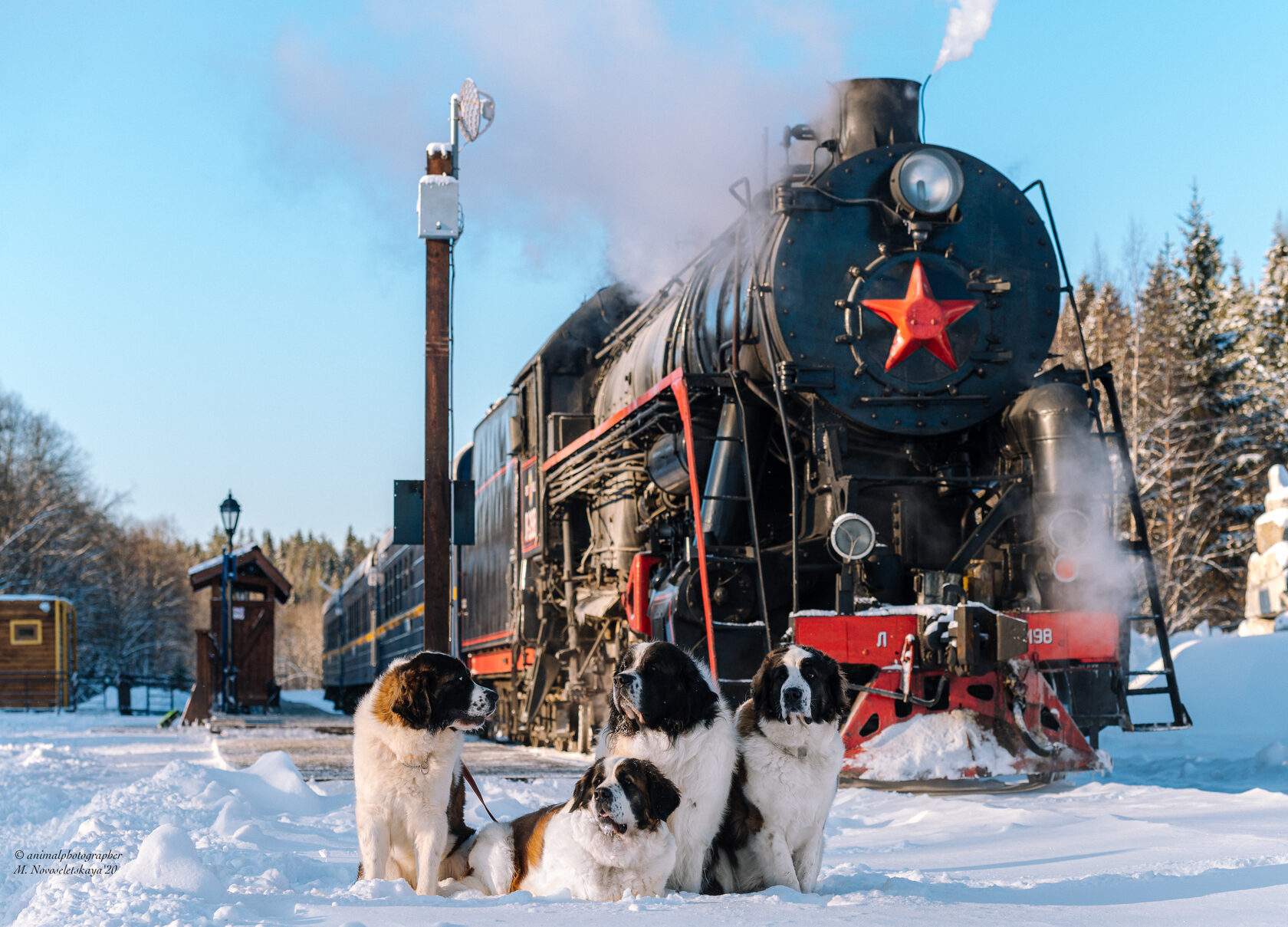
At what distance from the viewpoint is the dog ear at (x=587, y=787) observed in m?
4.00

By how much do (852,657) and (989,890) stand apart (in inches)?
111

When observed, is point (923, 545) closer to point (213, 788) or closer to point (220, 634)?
point (213, 788)

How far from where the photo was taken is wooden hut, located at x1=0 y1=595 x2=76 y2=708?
29.3 m

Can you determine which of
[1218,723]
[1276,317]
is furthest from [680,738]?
[1276,317]

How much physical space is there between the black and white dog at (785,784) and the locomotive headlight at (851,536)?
3.07 m

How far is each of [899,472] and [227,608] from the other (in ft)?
56.8

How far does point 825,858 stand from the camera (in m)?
5.79

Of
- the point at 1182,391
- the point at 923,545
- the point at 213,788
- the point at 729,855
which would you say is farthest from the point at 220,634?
the point at 1182,391

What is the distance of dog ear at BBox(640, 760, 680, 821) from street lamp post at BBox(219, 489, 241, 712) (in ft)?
61.7

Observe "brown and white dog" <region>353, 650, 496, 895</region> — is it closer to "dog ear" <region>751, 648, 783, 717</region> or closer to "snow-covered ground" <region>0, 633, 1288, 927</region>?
"snow-covered ground" <region>0, 633, 1288, 927</region>

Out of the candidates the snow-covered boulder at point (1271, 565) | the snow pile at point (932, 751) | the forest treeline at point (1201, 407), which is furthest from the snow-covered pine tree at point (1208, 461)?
the snow pile at point (932, 751)

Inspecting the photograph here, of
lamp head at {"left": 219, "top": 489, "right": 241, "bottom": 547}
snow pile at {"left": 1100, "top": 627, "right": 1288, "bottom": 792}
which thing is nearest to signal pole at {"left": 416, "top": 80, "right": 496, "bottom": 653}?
snow pile at {"left": 1100, "top": 627, "right": 1288, "bottom": 792}

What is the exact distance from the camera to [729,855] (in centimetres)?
447

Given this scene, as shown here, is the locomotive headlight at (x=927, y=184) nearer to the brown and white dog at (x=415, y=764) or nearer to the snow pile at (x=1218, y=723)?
the snow pile at (x=1218, y=723)
